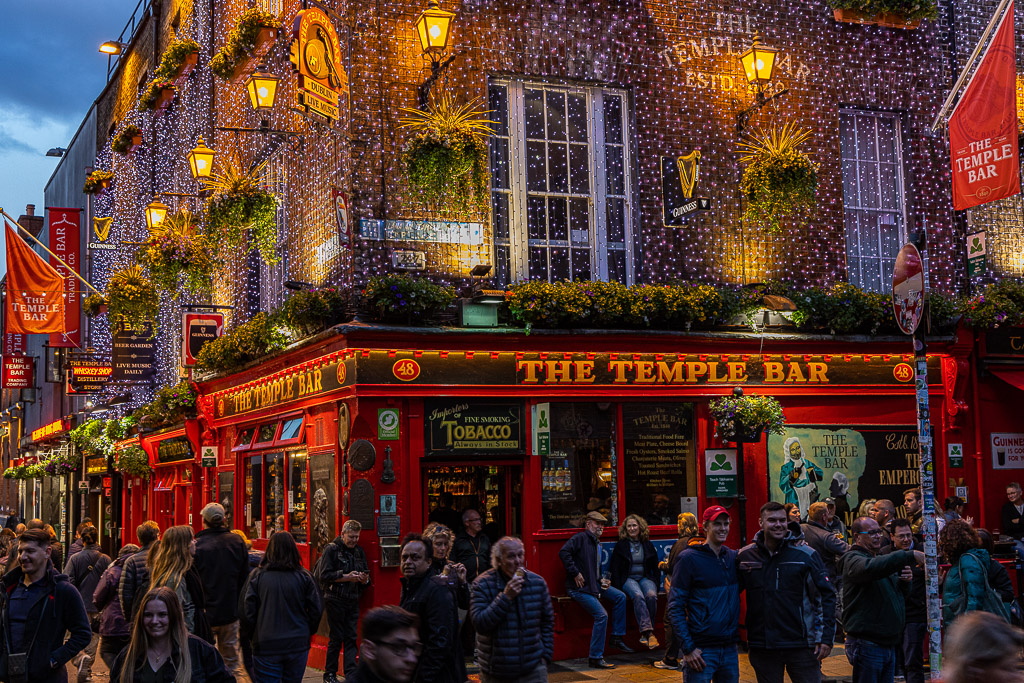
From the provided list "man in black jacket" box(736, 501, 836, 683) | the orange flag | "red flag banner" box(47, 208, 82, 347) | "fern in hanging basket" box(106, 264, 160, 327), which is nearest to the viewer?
"man in black jacket" box(736, 501, 836, 683)

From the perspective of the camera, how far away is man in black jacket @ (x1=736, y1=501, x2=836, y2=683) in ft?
25.8

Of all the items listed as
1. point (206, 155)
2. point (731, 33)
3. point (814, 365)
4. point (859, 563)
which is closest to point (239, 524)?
point (206, 155)

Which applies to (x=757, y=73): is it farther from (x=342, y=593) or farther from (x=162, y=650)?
(x=162, y=650)

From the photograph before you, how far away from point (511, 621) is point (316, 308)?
22.9 feet

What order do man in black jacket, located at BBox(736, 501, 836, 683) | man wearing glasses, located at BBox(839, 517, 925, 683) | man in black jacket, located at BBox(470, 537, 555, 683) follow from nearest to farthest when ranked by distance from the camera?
man in black jacket, located at BBox(470, 537, 555, 683), man in black jacket, located at BBox(736, 501, 836, 683), man wearing glasses, located at BBox(839, 517, 925, 683)

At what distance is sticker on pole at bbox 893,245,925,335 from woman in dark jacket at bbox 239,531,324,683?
17.6 ft

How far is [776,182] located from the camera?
14.7 m

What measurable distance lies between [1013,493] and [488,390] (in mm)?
7803

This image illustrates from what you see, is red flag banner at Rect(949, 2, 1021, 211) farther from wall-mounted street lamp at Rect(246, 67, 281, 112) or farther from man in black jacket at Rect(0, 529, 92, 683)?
man in black jacket at Rect(0, 529, 92, 683)

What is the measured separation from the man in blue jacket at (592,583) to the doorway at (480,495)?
112cm

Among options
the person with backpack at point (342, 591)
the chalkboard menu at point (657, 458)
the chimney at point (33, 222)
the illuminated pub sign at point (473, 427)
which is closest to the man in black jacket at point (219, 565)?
the person with backpack at point (342, 591)

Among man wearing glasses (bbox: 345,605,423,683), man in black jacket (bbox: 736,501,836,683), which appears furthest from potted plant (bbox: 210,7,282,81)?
man wearing glasses (bbox: 345,605,423,683)

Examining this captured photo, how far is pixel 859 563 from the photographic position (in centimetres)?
835

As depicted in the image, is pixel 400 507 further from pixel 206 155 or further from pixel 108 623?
pixel 206 155
